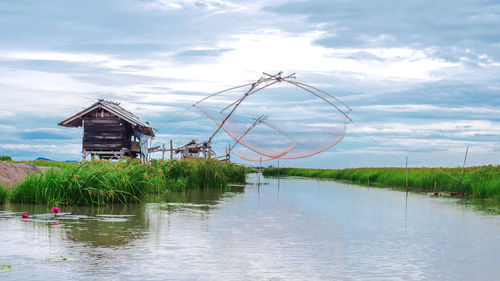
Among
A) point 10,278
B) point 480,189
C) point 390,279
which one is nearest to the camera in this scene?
point 10,278

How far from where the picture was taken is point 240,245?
7.49 metres

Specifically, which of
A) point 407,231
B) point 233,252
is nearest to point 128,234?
point 233,252

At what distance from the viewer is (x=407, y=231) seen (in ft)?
31.4

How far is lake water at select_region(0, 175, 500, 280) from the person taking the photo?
5.76m

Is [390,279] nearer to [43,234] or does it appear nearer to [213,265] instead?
[213,265]

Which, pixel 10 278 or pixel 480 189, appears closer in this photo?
pixel 10 278

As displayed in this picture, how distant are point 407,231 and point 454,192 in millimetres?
11960

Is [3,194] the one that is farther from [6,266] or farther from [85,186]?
[6,266]

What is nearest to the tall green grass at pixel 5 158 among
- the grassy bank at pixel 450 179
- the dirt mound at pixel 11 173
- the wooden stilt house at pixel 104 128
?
the wooden stilt house at pixel 104 128

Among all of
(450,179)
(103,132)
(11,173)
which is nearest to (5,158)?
(103,132)

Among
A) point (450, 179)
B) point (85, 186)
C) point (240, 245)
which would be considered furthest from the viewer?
point (450, 179)

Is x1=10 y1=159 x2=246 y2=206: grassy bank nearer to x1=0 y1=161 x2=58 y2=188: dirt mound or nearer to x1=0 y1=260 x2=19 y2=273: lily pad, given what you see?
x1=0 y1=161 x2=58 y2=188: dirt mound

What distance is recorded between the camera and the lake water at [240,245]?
5762 millimetres

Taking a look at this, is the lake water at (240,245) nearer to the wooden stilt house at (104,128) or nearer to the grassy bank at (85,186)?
the grassy bank at (85,186)
